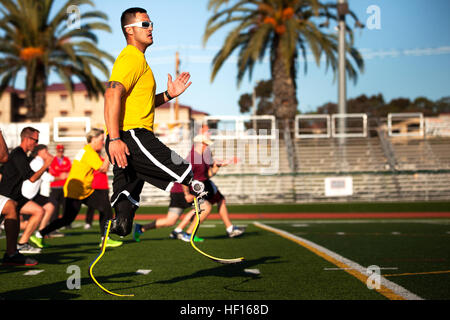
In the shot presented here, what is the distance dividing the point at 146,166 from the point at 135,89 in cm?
60

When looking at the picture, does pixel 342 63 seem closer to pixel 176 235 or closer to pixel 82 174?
pixel 176 235

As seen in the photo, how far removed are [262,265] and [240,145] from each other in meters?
19.4

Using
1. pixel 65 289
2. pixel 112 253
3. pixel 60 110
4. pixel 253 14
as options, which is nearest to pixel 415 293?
pixel 65 289

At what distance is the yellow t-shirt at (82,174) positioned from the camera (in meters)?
8.52

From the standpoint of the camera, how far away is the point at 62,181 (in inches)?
505

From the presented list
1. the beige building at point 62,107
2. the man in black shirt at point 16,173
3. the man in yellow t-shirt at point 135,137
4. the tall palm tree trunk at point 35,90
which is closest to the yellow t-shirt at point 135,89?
the man in yellow t-shirt at point 135,137

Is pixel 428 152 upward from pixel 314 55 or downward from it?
downward

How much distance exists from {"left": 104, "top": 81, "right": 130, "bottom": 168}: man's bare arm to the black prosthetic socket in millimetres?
409

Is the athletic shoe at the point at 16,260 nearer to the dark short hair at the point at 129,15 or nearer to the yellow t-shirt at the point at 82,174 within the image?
the yellow t-shirt at the point at 82,174

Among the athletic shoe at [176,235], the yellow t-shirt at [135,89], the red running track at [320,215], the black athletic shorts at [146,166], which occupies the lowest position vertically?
the red running track at [320,215]

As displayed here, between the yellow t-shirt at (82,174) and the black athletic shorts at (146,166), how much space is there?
4.63m

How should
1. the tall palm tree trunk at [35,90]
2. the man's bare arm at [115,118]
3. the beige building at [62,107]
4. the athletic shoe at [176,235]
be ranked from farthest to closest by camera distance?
1. the beige building at [62,107]
2. the tall palm tree trunk at [35,90]
3. the athletic shoe at [176,235]
4. the man's bare arm at [115,118]

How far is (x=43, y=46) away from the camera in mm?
24766
